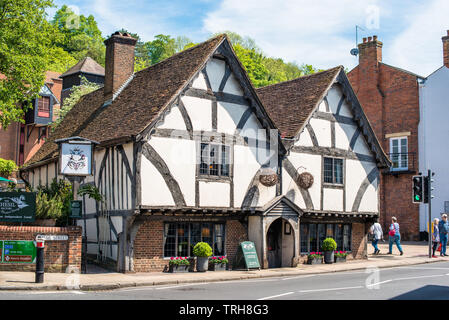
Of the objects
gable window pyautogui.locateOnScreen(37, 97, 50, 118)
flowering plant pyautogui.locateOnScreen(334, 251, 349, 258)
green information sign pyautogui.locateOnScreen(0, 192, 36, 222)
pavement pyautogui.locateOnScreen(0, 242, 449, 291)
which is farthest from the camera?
gable window pyautogui.locateOnScreen(37, 97, 50, 118)

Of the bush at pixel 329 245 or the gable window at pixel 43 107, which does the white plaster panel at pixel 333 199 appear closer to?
the bush at pixel 329 245

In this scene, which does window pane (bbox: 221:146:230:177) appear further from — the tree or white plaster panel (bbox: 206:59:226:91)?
the tree

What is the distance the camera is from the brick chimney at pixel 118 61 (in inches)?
960

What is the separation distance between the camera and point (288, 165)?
2289 cm

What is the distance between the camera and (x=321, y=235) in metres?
24.6

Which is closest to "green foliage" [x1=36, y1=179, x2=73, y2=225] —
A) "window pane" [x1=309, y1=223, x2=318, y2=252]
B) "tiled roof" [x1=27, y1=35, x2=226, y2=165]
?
"tiled roof" [x1=27, y1=35, x2=226, y2=165]

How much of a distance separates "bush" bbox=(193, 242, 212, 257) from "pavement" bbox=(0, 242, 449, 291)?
2.16 feet

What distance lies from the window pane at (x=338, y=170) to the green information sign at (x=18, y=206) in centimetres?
1294

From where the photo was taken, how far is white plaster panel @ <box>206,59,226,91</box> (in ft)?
68.2

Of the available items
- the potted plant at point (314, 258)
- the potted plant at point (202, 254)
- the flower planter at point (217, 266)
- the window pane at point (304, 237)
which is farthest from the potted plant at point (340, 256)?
the potted plant at point (202, 254)

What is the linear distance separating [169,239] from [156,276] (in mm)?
1931
